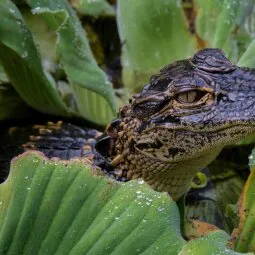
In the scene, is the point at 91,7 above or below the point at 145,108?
above

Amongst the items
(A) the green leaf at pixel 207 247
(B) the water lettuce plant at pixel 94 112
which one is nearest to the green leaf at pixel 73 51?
(B) the water lettuce plant at pixel 94 112

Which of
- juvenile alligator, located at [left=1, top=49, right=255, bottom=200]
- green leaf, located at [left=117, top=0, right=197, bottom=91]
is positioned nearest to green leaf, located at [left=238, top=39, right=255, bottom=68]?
green leaf, located at [left=117, top=0, right=197, bottom=91]

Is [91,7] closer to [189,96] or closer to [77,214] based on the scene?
[189,96]

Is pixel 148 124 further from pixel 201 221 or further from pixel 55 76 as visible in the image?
pixel 55 76

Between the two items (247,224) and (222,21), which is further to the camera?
(222,21)

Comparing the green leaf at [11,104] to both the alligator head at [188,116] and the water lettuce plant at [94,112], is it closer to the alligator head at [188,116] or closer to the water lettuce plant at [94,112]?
the water lettuce plant at [94,112]

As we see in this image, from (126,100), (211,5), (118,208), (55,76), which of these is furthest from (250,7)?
(118,208)

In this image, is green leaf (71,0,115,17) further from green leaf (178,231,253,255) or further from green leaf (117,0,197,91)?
green leaf (178,231,253,255)

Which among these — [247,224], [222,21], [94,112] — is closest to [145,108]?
[247,224]
